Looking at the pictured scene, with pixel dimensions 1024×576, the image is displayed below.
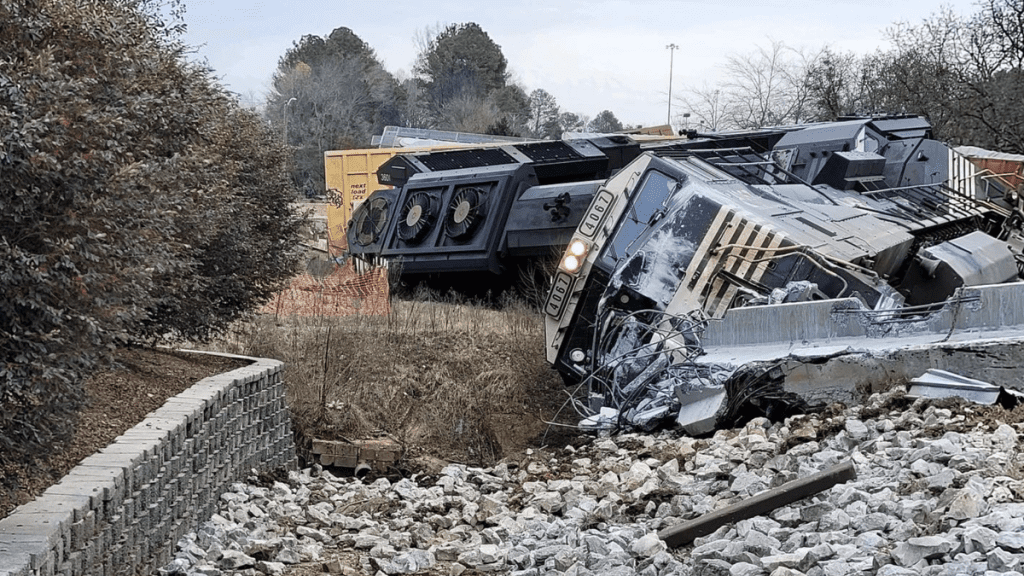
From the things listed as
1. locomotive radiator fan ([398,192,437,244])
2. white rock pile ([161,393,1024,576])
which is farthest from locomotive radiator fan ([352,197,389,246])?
white rock pile ([161,393,1024,576])

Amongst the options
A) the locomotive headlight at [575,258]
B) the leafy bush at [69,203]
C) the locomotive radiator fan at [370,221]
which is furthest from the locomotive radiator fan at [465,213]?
the leafy bush at [69,203]

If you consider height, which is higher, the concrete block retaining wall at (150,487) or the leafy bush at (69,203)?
the leafy bush at (69,203)

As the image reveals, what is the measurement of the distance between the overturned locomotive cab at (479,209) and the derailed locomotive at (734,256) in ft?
0.12

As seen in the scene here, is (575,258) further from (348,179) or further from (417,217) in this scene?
(348,179)

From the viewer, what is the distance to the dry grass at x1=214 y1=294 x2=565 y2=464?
1302 cm

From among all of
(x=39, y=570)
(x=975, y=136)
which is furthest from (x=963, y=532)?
(x=975, y=136)

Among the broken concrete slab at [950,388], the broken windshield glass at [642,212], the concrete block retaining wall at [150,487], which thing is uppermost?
the broken windshield glass at [642,212]

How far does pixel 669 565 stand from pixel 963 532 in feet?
5.05

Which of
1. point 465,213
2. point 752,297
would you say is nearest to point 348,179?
point 465,213

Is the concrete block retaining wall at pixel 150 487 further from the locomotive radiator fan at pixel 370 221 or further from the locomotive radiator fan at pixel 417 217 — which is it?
the locomotive radiator fan at pixel 370 221

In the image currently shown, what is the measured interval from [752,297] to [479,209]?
298 inches

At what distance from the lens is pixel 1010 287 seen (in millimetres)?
9320

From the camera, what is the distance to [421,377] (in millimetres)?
15188

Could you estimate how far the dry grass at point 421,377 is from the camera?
13023mm
